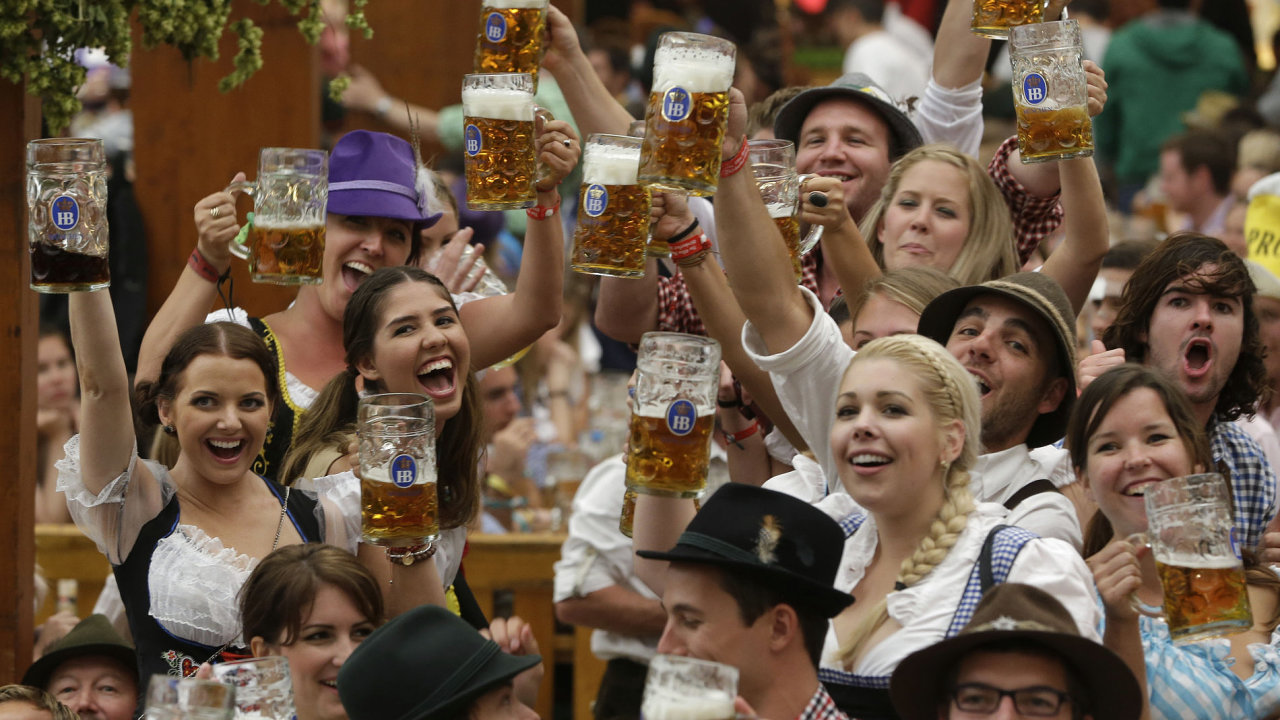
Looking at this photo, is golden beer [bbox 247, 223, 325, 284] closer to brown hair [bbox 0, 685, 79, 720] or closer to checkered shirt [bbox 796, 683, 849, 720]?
brown hair [bbox 0, 685, 79, 720]

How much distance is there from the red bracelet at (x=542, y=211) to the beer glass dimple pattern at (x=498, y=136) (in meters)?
0.31

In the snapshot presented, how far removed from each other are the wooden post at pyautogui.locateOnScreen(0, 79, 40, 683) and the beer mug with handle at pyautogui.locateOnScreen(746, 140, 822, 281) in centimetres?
168

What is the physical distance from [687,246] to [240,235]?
3.49 ft

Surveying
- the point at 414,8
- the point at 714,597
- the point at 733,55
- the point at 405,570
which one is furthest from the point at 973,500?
the point at 414,8

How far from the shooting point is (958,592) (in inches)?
118

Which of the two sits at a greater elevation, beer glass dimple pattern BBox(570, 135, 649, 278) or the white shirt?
beer glass dimple pattern BBox(570, 135, 649, 278)

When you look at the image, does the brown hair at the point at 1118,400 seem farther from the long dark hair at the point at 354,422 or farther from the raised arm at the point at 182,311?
the raised arm at the point at 182,311

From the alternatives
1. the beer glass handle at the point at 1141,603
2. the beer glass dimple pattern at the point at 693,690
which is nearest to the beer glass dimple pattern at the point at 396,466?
the beer glass dimple pattern at the point at 693,690

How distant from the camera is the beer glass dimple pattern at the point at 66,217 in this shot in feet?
10.6

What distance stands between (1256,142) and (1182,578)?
4607 millimetres

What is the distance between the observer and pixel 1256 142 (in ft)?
23.5

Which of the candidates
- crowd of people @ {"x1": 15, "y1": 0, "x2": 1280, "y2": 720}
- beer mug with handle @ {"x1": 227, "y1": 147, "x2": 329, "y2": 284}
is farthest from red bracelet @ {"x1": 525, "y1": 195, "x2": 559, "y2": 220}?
beer mug with handle @ {"x1": 227, "y1": 147, "x2": 329, "y2": 284}

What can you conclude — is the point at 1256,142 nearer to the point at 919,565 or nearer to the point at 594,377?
the point at 594,377

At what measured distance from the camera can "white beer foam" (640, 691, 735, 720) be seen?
8.08 ft
